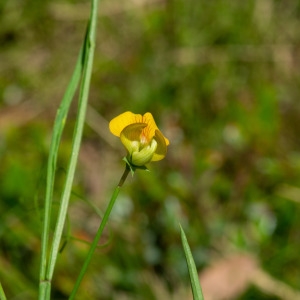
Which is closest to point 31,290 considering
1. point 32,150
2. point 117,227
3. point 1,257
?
point 1,257

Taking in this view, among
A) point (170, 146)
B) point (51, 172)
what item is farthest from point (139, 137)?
point (170, 146)

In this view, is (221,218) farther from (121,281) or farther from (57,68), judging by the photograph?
(57,68)

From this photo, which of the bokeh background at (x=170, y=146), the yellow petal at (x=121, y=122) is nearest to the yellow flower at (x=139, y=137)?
the yellow petal at (x=121, y=122)

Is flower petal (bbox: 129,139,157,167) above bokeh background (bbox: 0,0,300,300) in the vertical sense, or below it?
below

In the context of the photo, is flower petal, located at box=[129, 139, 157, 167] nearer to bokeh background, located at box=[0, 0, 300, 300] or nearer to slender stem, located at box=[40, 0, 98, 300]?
slender stem, located at box=[40, 0, 98, 300]

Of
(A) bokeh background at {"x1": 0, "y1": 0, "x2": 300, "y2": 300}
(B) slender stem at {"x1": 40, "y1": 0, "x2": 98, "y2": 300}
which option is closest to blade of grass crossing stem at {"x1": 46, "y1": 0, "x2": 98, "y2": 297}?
(B) slender stem at {"x1": 40, "y1": 0, "x2": 98, "y2": 300}

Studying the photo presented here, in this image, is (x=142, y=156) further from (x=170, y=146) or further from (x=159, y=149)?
(x=170, y=146)
